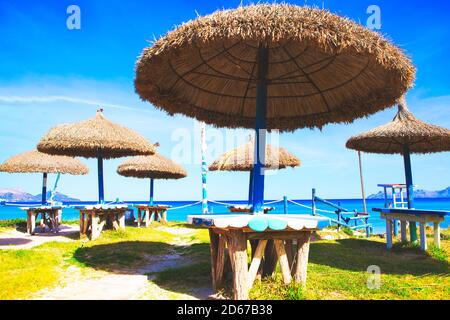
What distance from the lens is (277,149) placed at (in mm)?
15242

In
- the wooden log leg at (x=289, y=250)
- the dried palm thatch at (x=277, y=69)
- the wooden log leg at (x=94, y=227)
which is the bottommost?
the wooden log leg at (x=94, y=227)

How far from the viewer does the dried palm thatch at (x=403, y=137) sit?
9.13 metres

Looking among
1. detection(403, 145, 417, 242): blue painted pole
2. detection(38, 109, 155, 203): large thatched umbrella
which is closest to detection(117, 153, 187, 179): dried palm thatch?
detection(38, 109, 155, 203): large thatched umbrella

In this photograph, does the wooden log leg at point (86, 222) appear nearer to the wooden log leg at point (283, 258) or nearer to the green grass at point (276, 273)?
the green grass at point (276, 273)

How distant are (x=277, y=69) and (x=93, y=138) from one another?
21.0 ft

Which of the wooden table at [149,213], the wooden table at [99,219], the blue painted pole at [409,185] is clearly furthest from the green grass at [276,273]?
the wooden table at [149,213]

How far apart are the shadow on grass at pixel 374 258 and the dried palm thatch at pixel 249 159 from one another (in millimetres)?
5099

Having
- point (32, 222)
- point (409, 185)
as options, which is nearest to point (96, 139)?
point (32, 222)

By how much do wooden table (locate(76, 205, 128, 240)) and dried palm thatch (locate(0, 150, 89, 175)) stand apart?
453cm

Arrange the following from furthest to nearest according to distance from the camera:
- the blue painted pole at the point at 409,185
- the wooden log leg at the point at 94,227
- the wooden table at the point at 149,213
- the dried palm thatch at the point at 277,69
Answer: the wooden table at the point at 149,213
the wooden log leg at the point at 94,227
the blue painted pole at the point at 409,185
the dried palm thatch at the point at 277,69

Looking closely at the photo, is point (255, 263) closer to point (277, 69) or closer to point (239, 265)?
point (239, 265)

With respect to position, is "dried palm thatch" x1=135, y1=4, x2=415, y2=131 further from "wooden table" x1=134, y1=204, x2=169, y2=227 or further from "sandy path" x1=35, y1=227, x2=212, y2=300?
"wooden table" x1=134, y1=204, x2=169, y2=227
